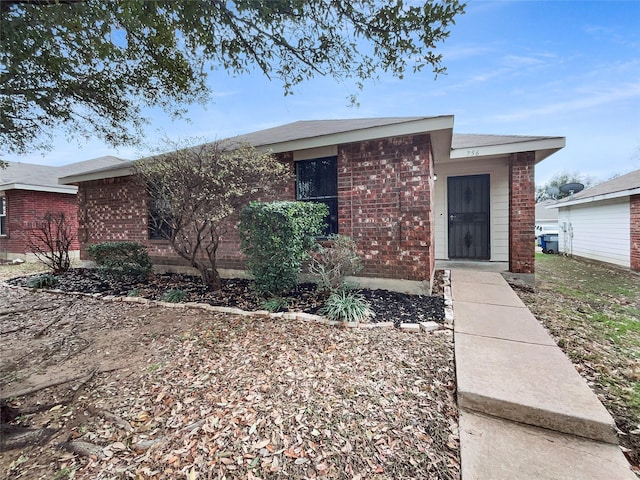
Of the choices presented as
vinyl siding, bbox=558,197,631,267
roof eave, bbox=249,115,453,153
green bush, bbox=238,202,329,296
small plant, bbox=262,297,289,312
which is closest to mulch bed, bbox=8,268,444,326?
small plant, bbox=262,297,289,312

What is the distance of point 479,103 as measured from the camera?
10.3 m

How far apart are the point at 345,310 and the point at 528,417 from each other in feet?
7.14

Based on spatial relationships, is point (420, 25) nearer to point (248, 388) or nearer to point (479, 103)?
point (248, 388)

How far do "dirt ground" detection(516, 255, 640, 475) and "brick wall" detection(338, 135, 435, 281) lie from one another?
191cm

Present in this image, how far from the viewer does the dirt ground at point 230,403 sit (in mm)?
1676

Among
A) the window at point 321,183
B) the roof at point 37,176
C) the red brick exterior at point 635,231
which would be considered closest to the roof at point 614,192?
the red brick exterior at point 635,231

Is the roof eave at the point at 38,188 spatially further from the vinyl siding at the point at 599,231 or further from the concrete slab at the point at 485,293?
the vinyl siding at the point at 599,231

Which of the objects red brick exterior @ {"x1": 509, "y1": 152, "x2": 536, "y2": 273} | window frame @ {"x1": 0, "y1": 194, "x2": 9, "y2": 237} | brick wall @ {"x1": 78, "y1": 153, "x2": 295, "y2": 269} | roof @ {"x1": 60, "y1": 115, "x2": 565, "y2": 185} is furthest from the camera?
window frame @ {"x1": 0, "y1": 194, "x2": 9, "y2": 237}

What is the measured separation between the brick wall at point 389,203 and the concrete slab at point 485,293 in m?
0.59

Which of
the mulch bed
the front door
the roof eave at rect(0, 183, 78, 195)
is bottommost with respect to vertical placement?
the mulch bed

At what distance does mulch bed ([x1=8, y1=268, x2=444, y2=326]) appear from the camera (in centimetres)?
394

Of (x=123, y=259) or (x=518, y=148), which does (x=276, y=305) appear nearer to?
(x=123, y=259)

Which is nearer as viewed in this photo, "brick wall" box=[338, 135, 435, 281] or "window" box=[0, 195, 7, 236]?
"brick wall" box=[338, 135, 435, 281]

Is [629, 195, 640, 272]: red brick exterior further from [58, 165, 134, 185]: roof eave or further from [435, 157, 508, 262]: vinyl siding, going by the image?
[58, 165, 134, 185]: roof eave
